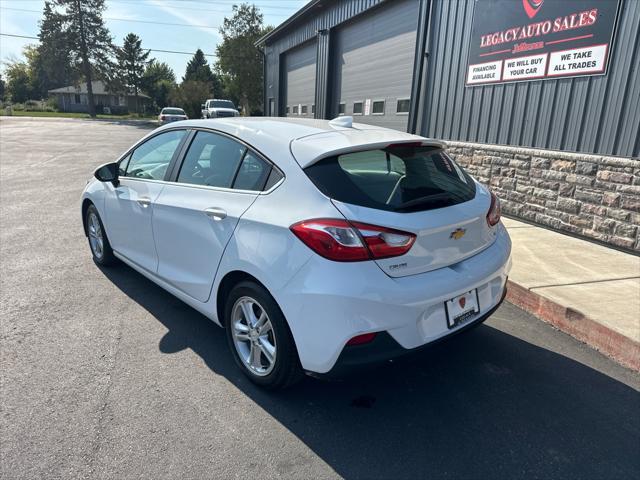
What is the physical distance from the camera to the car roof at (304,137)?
8.70 feet

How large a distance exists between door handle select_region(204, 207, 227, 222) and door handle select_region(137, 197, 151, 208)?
0.92 metres

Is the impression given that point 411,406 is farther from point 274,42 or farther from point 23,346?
point 274,42

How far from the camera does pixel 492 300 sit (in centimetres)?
288

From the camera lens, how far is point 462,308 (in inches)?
103

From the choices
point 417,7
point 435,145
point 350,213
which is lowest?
point 350,213

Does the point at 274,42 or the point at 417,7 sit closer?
Answer: the point at 417,7

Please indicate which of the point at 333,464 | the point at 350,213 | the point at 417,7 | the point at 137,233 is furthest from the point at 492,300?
the point at 417,7

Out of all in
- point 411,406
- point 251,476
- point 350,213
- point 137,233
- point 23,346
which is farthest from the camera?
point 137,233

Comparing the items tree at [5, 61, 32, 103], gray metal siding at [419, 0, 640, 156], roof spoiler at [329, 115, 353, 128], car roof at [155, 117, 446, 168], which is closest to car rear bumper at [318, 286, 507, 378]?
car roof at [155, 117, 446, 168]

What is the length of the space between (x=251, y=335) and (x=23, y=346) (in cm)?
182

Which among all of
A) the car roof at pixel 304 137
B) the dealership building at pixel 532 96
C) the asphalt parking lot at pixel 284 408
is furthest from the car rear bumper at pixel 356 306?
the dealership building at pixel 532 96

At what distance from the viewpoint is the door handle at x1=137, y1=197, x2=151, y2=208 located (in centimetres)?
369

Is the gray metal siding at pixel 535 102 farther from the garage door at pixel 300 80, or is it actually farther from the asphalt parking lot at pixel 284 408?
the garage door at pixel 300 80

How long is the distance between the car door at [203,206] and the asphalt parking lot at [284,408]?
58 cm
